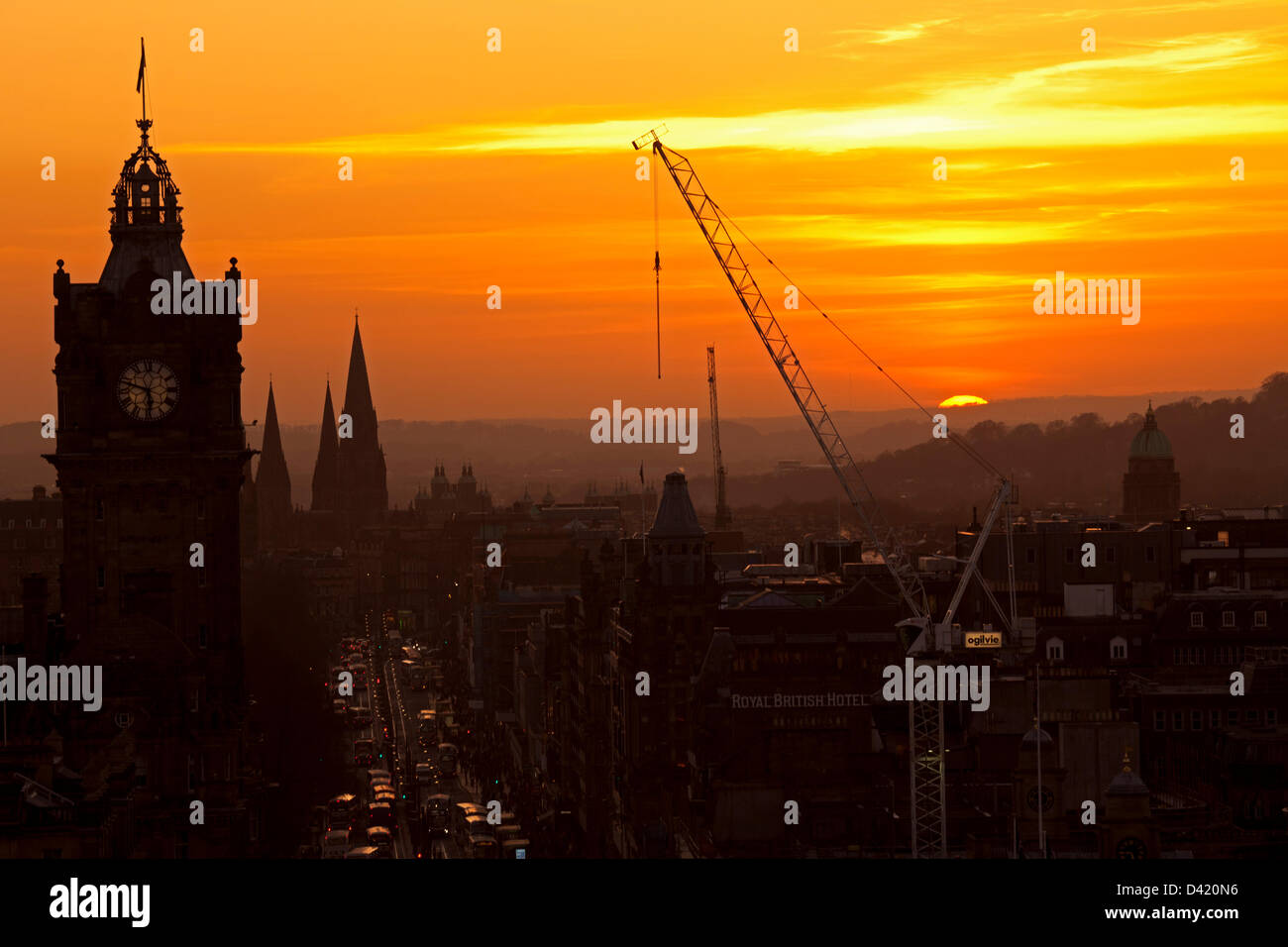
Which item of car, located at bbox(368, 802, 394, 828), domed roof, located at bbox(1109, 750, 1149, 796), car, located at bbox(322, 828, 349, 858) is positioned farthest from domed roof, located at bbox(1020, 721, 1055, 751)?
car, located at bbox(368, 802, 394, 828)

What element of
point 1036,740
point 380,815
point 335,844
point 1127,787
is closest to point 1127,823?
point 1127,787

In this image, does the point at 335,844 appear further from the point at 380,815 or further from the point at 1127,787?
the point at 1127,787

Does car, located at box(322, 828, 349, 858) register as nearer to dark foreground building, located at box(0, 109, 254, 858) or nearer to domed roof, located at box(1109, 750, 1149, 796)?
dark foreground building, located at box(0, 109, 254, 858)

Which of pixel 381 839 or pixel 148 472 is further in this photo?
pixel 381 839
